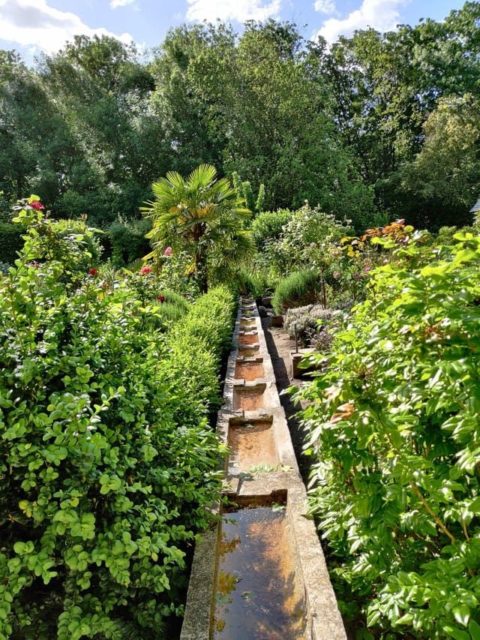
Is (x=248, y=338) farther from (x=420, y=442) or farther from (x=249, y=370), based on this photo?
(x=420, y=442)

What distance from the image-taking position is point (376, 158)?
2600 centimetres

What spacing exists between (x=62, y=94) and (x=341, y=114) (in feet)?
52.5

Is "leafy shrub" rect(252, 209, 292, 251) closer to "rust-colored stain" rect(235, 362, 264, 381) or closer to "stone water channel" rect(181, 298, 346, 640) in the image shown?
"rust-colored stain" rect(235, 362, 264, 381)

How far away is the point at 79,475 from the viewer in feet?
5.70

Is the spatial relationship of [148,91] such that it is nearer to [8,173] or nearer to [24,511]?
[8,173]

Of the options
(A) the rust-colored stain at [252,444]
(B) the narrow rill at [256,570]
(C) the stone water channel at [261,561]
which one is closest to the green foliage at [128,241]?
(A) the rust-colored stain at [252,444]

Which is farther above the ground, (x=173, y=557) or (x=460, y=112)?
(x=460, y=112)

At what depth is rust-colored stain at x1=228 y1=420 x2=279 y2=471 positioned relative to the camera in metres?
3.80

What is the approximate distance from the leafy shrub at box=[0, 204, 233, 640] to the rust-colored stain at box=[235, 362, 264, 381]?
3466mm

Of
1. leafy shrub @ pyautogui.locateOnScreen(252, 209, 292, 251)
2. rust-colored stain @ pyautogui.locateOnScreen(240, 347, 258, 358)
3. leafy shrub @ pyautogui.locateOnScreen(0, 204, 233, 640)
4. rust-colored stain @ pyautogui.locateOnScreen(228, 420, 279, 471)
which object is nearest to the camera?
leafy shrub @ pyautogui.locateOnScreen(0, 204, 233, 640)

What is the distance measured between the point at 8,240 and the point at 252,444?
14710 millimetres

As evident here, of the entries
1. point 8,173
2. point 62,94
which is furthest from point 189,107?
point 8,173

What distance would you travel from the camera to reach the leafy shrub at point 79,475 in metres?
1.62

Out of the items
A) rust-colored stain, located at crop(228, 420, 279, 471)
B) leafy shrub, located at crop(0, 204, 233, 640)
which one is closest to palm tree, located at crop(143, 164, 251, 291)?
rust-colored stain, located at crop(228, 420, 279, 471)
